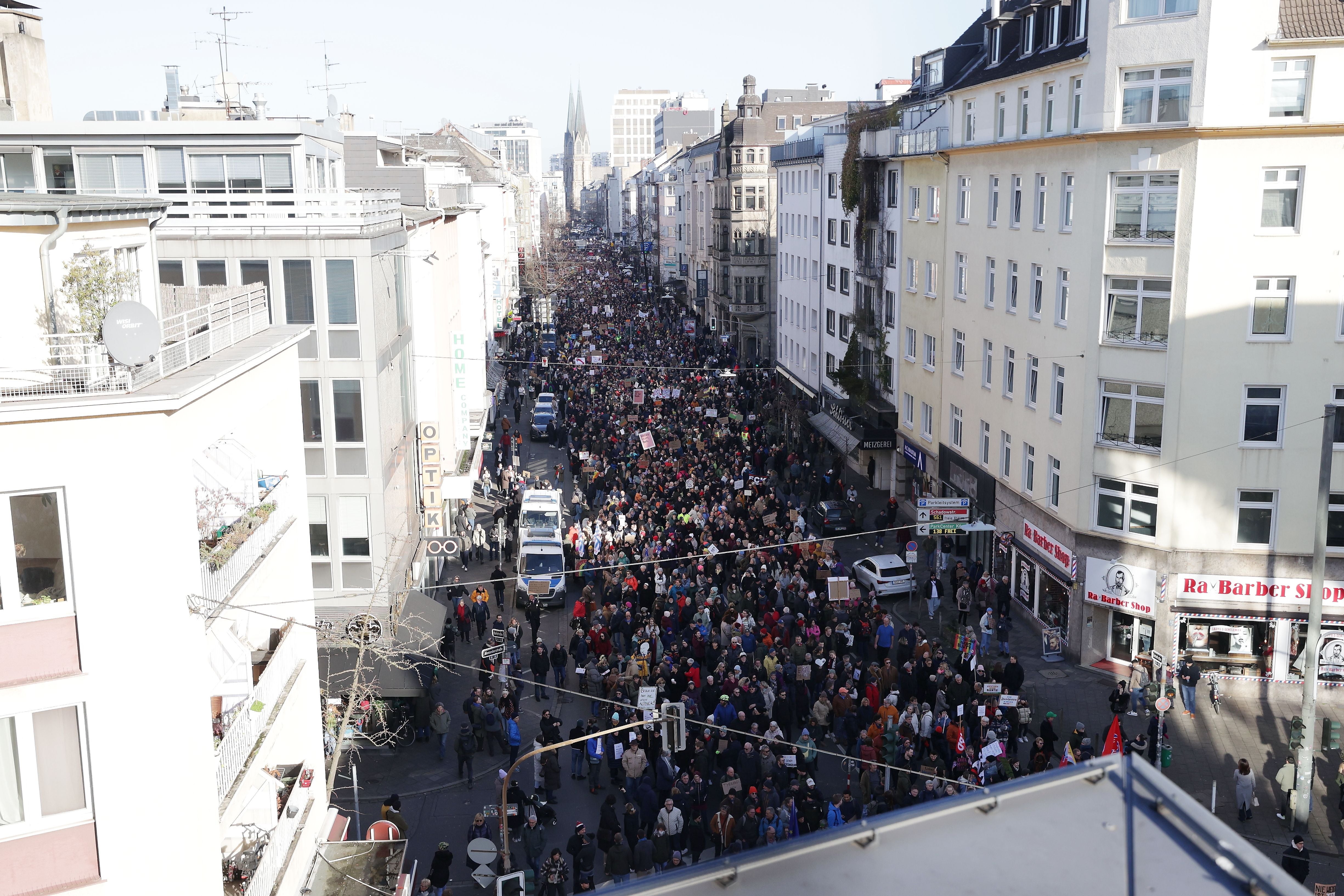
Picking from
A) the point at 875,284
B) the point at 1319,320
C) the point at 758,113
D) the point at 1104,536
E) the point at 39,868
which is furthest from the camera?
the point at 758,113

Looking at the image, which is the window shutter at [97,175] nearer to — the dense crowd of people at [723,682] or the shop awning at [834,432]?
the dense crowd of people at [723,682]

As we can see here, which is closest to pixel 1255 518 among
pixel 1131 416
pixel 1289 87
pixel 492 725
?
pixel 1131 416

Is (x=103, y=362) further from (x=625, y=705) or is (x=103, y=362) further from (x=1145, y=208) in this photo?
(x=1145, y=208)

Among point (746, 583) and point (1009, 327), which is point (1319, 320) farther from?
point (746, 583)

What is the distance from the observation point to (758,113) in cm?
7925

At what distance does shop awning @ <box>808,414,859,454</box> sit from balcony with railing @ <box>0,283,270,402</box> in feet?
104

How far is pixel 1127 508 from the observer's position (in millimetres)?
25891

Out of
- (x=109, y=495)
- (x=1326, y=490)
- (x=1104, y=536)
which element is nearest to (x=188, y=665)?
(x=109, y=495)

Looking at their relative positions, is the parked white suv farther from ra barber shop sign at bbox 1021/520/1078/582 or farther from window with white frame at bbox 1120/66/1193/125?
window with white frame at bbox 1120/66/1193/125

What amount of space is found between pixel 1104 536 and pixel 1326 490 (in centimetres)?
719

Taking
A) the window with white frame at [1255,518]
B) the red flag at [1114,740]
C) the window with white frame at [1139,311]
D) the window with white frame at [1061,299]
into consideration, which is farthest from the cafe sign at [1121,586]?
the red flag at [1114,740]

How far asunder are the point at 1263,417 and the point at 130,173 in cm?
2562

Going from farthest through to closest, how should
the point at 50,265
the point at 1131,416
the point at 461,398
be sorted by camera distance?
the point at 461,398, the point at 1131,416, the point at 50,265

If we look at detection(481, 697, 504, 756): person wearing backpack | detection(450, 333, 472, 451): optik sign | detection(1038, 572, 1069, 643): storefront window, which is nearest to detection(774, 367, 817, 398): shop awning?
detection(450, 333, 472, 451): optik sign
